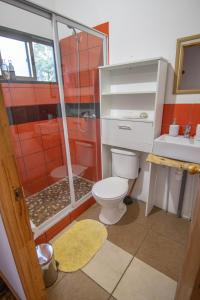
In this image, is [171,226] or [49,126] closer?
[171,226]

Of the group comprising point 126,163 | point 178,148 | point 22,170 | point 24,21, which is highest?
point 24,21

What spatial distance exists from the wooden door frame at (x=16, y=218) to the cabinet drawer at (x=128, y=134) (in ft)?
4.21

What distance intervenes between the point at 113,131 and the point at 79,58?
42.0 inches

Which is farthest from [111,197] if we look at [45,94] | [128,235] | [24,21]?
[24,21]

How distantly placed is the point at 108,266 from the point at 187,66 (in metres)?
1.91

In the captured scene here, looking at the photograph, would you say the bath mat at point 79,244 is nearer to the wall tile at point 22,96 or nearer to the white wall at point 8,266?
the white wall at point 8,266

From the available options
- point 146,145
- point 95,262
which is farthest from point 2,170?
point 146,145

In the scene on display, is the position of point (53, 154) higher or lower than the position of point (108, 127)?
lower

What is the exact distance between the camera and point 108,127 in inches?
77.2

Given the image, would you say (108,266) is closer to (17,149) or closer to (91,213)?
(91,213)

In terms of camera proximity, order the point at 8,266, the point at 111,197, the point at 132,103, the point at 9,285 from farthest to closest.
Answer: the point at 132,103
the point at 111,197
the point at 9,285
the point at 8,266

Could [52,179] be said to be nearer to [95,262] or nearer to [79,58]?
[95,262]

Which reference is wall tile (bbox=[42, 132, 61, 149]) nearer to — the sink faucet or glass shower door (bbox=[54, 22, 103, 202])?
Answer: glass shower door (bbox=[54, 22, 103, 202])

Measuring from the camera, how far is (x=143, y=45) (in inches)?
66.2
